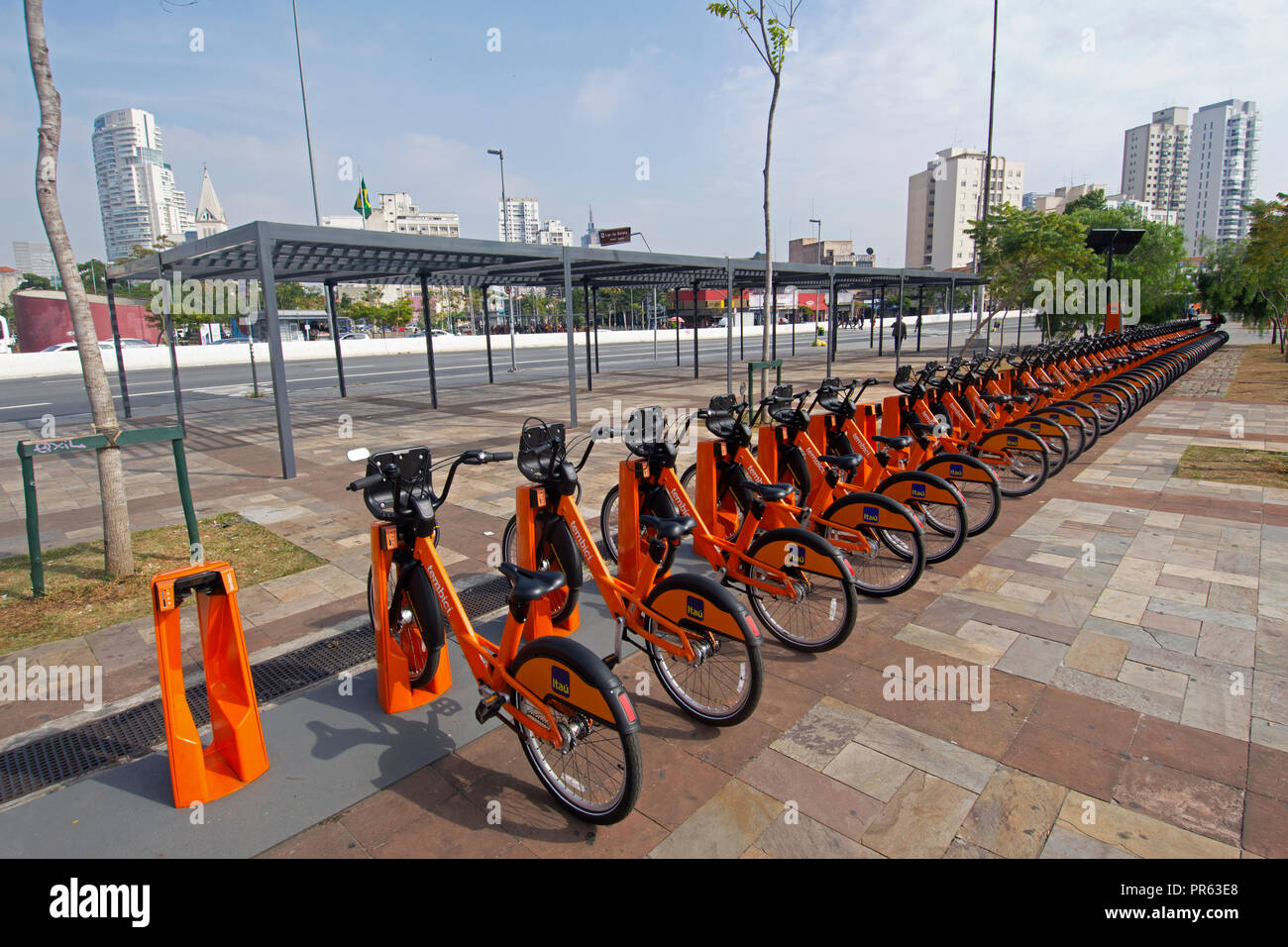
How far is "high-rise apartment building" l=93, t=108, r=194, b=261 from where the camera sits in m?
65.0

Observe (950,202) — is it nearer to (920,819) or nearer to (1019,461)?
(1019,461)

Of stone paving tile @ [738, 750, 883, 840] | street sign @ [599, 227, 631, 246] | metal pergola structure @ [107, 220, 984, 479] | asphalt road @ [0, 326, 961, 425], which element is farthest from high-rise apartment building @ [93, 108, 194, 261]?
stone paving tile @ [738, 750, 883, 840]

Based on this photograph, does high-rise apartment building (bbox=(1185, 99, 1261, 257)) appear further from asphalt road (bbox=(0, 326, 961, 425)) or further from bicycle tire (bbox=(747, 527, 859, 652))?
bicycle tire (bbox=(747, 527, 859, 652))

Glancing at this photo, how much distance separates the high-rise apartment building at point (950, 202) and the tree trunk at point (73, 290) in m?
75.7

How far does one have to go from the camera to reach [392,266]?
1283cm

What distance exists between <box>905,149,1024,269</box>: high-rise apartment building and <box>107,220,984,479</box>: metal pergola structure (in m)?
64.0

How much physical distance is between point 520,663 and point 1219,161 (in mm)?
150820

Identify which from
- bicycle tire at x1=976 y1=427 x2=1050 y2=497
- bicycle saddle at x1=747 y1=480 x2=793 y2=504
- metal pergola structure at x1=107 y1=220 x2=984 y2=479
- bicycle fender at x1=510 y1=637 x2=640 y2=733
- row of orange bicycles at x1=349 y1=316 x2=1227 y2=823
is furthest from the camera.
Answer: metal pergola structure at x1=107 y1=220 x2=984 y2=479

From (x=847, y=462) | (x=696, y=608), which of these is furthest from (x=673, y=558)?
(x=847, y=462)

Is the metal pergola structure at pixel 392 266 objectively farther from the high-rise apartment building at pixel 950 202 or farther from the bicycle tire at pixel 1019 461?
the high-rise apartment building at pixel 950 202

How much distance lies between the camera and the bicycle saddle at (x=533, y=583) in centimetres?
235

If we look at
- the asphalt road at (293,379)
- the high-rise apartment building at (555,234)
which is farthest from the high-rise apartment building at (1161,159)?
the asphalt road at (293,379)

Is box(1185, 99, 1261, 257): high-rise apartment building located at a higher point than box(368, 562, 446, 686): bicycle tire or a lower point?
higher
